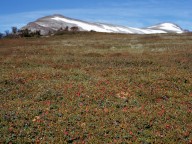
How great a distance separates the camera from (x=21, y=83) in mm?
25797

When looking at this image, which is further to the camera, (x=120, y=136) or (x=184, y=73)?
(x=184, y=73)

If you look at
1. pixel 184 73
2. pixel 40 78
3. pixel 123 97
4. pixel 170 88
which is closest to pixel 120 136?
pixel 123 97

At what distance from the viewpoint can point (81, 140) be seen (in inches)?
581

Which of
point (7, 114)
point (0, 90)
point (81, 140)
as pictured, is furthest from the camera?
point (0, 90)

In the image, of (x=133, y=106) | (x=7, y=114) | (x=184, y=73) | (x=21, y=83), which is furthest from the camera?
(x=184, y=73)

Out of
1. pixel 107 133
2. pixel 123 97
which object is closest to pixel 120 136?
pixel 107 133

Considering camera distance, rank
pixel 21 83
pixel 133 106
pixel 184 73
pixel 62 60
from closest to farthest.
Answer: pixel 133 106
pixel 21 83
pixel 184 73
pixel 62 60

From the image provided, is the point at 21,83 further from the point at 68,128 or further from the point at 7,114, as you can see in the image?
the point at 68,128

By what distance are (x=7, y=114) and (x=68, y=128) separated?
4.37 meters

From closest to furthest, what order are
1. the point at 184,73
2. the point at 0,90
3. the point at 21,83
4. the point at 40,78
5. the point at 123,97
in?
1. the point at 123,97
2. the point at 0,90
3. the point at 21,83
4. the point at 40,78
5. the point at 184,73

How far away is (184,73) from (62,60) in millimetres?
17627

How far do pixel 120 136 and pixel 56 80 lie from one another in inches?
517

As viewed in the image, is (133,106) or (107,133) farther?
(133,106)

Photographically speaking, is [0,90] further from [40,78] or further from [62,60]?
[62,60]
